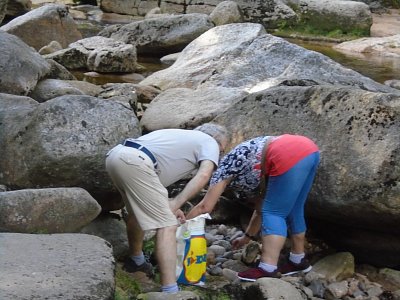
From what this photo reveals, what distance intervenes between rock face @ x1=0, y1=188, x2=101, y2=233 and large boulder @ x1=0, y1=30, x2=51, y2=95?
3.23 meters

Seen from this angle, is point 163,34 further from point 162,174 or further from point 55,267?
point 55,267

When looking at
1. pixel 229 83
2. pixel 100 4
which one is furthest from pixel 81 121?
pixel 100 4

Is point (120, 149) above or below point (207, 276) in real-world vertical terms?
above

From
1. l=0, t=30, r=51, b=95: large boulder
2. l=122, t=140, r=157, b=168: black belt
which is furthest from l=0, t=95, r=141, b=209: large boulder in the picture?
l=0, t=30, r=51, b=95: large boulder

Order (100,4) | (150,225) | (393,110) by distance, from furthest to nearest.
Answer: (100,4), (393,110), (150,225)

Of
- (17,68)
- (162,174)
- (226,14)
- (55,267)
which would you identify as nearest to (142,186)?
(162,174)

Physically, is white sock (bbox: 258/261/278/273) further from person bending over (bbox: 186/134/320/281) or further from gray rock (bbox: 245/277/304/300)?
gray rock (bbox: 245/277/304/300)

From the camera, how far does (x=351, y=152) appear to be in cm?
479

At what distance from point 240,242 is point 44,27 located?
940 centimetres

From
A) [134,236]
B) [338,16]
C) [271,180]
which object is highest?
[271,180]

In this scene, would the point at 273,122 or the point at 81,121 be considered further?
the point at 273,122

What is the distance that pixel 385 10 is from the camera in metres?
23.4

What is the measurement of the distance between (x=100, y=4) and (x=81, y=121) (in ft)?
59.0

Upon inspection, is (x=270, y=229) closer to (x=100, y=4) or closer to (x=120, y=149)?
(x=120, y=149)
